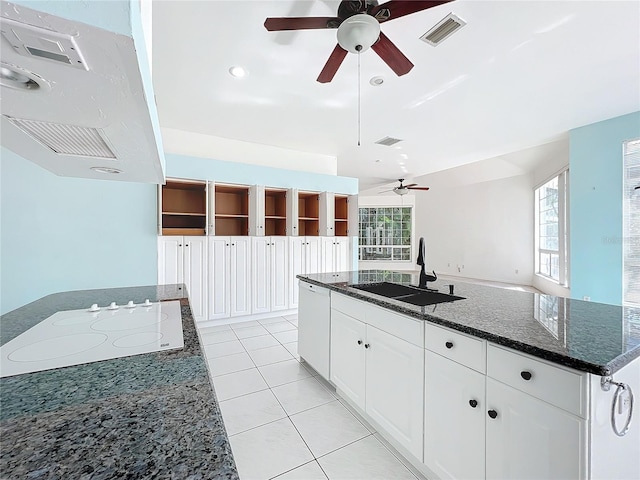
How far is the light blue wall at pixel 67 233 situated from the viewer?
8.96ft

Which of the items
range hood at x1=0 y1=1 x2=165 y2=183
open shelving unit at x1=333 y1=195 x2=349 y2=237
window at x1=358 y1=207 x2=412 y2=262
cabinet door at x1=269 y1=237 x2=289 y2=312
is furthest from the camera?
window at x1=358 y1=207 x2=412 y2=262

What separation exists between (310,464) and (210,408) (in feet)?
4.34

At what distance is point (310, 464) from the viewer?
1.60 m

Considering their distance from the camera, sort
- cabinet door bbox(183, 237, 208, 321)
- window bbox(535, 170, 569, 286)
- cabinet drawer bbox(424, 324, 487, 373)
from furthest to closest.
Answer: window bbox(535, 170, 569, 286), cabinet door bbox(183, 237, 208, 321), cabinet drawer bbox(424, 324, 487, 373)

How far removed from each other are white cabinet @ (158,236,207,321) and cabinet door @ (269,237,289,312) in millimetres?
1013

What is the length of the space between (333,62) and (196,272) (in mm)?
3134

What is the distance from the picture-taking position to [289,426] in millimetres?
1924

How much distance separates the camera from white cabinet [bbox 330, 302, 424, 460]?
4.92ft

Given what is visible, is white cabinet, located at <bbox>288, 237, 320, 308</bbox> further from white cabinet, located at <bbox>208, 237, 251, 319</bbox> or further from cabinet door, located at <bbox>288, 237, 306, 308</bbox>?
white cabinet, located at <bbox>208, 237, 251, 319</bbox>

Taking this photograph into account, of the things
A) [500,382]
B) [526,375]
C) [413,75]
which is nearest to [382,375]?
[500,382]

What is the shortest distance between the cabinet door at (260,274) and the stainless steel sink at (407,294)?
8.08ft

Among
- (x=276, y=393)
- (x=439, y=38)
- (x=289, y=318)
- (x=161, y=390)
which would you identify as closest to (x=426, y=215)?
(x=289, y=318)

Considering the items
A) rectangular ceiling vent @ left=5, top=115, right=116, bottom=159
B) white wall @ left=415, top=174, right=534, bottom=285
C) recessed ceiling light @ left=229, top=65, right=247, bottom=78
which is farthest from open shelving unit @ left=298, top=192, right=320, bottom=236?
white wall @ left=415, top=174, right=534, bottom=285

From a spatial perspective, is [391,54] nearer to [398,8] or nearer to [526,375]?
[398,8]
